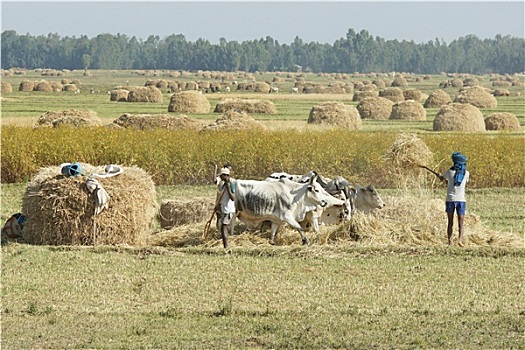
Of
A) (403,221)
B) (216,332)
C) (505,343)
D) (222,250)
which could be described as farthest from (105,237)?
(505,343)

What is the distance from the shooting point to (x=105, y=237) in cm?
1684

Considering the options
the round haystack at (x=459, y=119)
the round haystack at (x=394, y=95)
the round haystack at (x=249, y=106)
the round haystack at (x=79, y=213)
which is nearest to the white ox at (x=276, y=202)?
the round haystack at (x=79, y=213)

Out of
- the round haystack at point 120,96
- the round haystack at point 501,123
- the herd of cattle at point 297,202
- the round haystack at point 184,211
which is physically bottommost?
the round haystack at point 184,211

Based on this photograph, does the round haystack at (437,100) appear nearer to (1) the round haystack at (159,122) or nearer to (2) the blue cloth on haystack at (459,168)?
(1) the round haystack at (159,122)

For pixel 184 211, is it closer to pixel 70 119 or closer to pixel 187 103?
pixel 70 119

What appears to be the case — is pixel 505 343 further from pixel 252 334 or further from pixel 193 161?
pixel 193 161

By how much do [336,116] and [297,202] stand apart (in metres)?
26.6

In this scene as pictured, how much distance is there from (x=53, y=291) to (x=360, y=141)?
16042mm

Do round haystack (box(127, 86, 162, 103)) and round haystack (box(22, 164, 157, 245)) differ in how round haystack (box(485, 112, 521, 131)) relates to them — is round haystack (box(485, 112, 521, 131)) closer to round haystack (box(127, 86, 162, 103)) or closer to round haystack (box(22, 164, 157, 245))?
round haystack (box(127, 86, 162, 103))

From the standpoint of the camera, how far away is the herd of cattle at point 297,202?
54.8ft

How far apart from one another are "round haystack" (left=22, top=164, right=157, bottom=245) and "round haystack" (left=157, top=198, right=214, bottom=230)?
5.63ft

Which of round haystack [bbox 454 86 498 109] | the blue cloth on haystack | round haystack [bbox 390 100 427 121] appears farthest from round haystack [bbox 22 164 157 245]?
round haystack [bbox 454 86 498 109]

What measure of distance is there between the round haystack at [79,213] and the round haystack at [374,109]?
35078 mm

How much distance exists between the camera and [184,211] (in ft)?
61.7
